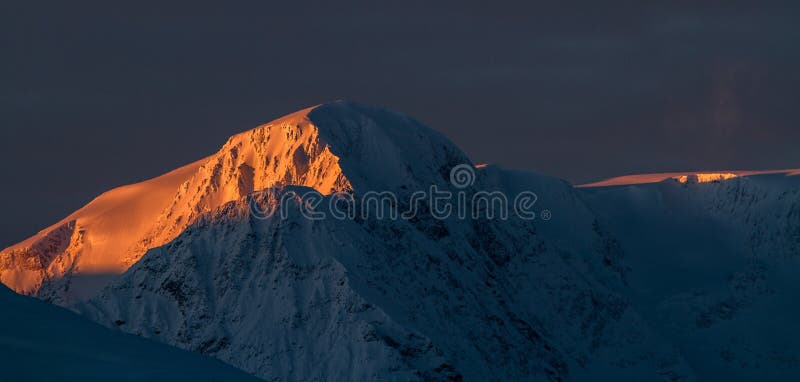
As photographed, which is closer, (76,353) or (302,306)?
(76,353)

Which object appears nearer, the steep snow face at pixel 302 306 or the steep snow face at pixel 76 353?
the steep snow face at pixel 76 353

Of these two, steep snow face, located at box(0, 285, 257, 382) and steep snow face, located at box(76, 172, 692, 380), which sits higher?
steep snow face, located at box(76, 172, 692, 380)

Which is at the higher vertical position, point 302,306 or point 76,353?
point 302,306

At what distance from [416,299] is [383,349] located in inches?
711

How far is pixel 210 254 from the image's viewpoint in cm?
19862

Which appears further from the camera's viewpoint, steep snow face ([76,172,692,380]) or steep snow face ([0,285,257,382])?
steep snow face ([76,172,692,380])

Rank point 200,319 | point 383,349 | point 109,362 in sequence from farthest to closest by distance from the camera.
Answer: point 200,319 < point 383,349 < point 109,362

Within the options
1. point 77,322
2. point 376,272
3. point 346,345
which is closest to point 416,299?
point 376,272

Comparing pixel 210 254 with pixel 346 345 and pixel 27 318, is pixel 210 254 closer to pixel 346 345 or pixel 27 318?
pixel 346 345

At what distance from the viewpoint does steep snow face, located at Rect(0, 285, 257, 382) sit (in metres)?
47.3

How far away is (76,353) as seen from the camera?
49562mm

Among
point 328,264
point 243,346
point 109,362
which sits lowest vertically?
point 109,362

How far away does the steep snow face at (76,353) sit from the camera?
47.3 m

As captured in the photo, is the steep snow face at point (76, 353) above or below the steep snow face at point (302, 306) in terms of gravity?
below
